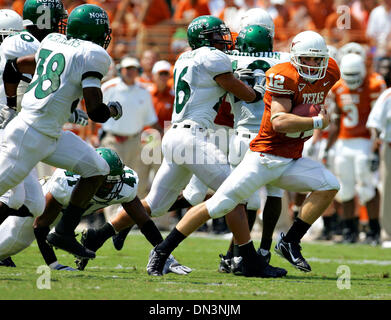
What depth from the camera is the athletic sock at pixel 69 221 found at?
5.36 m

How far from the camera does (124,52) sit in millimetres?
13172

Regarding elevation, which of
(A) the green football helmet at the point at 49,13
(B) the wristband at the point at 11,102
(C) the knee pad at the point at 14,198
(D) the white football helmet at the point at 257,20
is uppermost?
(A) the green football helmet at the point at 49,13

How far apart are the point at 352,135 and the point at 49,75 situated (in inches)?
223

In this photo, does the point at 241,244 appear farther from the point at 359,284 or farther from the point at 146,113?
the point at 146,113

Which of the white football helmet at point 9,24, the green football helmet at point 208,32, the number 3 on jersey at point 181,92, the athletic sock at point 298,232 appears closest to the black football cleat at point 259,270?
the athletic sock at point 298,232

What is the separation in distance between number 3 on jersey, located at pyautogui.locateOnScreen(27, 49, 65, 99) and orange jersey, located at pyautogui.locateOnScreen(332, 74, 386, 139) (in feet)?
18.3

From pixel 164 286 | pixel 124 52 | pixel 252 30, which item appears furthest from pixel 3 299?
pixel 124 52

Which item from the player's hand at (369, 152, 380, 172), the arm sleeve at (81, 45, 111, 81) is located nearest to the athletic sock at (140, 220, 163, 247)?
the arm sleeve at (81, 45, 111, 81)

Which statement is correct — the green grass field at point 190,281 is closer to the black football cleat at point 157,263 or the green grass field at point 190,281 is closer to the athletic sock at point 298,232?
the black football cleat at point 157,263

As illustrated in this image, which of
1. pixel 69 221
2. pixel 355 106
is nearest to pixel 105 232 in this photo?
pixel 69 221

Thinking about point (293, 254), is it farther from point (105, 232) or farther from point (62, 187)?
point (62, 187)

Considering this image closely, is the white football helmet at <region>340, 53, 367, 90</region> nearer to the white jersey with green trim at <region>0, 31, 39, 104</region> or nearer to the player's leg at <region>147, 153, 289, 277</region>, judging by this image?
the player's leg at <region>147, 153, 289, 277</region>

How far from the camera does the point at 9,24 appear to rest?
6133mm

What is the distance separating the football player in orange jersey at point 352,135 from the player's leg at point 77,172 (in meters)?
5.10
